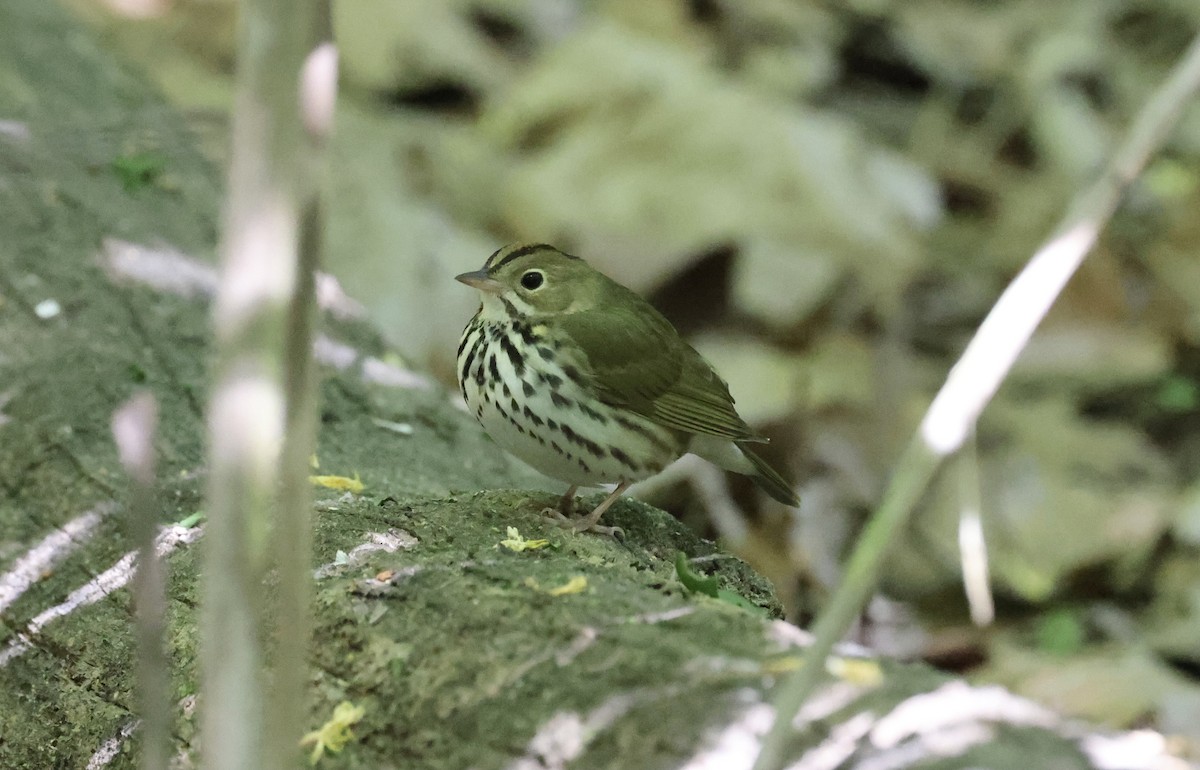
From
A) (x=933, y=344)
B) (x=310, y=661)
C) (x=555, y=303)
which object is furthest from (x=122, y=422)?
(x=933, y=344)

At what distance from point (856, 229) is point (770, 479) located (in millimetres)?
3453

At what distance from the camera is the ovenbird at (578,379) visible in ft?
9.04

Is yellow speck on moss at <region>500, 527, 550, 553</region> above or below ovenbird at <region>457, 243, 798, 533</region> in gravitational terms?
below

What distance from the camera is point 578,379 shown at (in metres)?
2.79

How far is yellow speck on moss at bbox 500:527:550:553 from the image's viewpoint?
225 centimetres

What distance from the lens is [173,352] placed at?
10.8 ft

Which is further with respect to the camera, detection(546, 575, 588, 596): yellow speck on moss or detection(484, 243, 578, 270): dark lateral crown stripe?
detection(484, 243, 578, 270): dark lateral crown stripe

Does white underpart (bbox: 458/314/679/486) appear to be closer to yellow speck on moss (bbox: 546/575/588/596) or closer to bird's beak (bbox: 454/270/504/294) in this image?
bird's beak (bbox: 454/270/504/294)

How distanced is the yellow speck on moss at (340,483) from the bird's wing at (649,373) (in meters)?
0.54

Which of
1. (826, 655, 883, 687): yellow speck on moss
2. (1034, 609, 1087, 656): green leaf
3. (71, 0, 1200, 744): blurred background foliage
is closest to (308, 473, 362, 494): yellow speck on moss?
(826, 655, 883, 687): yellow speck on moss

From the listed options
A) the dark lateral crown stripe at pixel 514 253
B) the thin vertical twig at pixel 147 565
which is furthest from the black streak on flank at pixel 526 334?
the thin vertical twig at pixel 147 565

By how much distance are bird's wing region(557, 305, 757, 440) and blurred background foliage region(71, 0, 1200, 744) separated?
1.25m

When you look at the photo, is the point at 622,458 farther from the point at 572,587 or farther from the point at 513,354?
the point at 572,587

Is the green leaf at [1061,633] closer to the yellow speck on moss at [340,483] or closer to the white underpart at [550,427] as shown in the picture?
the white underpart at [550,427]
